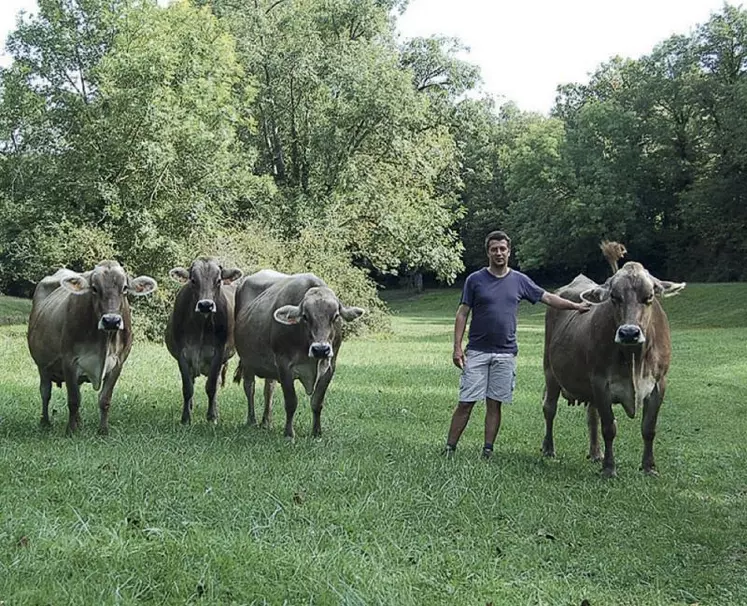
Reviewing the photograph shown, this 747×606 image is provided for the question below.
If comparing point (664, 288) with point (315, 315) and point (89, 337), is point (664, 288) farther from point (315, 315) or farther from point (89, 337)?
point (89, 337)

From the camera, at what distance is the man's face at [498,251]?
870 cm

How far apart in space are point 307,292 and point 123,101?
17.9 meters

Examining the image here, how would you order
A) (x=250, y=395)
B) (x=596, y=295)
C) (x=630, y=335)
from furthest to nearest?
(x=250, y=395) < (x=596, y=295) < (x=630, y=335)

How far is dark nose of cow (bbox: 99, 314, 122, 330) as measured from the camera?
30.4ft

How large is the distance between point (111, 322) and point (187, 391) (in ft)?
6.79

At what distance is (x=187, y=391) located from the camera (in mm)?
11047

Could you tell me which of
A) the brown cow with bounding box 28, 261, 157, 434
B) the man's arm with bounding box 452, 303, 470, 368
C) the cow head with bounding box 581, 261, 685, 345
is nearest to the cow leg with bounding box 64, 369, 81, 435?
the brown cow with bounding box 28, 261, 157, 434

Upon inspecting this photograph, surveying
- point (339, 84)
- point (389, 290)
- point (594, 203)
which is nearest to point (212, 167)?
point (339, 84)

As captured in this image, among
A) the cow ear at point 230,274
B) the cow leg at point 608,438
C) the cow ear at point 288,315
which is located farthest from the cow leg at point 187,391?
the cow leg at point 608,438

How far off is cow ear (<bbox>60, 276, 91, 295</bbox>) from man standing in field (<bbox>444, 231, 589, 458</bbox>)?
448 centimetres

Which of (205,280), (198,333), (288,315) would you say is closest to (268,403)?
(198,333)

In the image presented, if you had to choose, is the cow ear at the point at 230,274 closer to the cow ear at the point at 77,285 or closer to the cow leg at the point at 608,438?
the cow ear at the point at 77,285

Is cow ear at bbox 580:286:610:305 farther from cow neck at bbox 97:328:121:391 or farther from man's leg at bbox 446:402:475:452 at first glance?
cow neck at bbox 97:328:121:391

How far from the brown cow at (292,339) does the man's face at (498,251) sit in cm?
192
